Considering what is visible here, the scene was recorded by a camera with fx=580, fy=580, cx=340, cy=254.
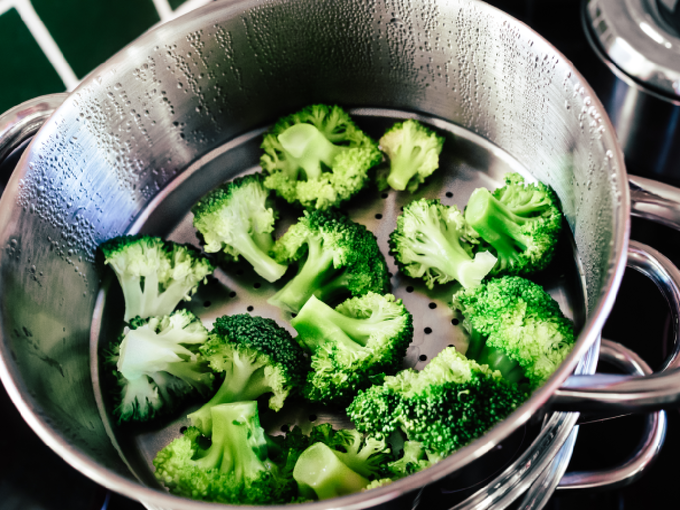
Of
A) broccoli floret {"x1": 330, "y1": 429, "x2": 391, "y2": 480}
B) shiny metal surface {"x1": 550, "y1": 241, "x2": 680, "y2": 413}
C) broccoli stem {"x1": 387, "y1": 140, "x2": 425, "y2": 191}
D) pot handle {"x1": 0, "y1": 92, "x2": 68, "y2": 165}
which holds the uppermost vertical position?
pot handle {"x1": 0, "y1": 92, "x2": 68, "y2": 165}

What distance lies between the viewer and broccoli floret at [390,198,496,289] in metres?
1.11

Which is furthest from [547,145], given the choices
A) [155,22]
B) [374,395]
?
[155,22]

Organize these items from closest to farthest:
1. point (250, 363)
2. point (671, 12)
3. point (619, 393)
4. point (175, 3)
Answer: point (619, 393)
point (250, 363)
point (671, 12)
point (175, 3)

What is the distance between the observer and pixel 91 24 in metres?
1.44

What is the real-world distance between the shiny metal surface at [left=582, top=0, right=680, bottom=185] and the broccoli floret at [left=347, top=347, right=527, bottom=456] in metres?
0.62

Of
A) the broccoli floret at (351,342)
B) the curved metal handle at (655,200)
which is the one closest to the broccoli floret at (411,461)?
the broccoli floret at (351,342)

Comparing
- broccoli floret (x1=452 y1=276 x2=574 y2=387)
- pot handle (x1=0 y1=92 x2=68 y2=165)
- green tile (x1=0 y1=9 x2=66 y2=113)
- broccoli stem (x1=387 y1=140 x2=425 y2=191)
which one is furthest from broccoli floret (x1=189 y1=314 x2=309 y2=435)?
green tile (x1=0 y1=9 x2=66 y2=113)

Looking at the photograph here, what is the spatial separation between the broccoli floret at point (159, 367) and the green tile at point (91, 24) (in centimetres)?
77

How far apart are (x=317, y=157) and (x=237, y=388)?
52 centimetres

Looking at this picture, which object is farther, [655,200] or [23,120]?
[23,120]

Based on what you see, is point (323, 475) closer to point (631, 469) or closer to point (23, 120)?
point (631, 469)

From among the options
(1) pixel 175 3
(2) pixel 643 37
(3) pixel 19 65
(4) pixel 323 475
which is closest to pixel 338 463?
(4) pixel 323 475

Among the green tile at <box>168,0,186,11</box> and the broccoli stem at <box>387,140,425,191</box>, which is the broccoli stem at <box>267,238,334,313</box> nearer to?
the broccoli stem at <box>387,140,425,191</box>

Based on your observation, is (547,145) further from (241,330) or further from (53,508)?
(53,508)
